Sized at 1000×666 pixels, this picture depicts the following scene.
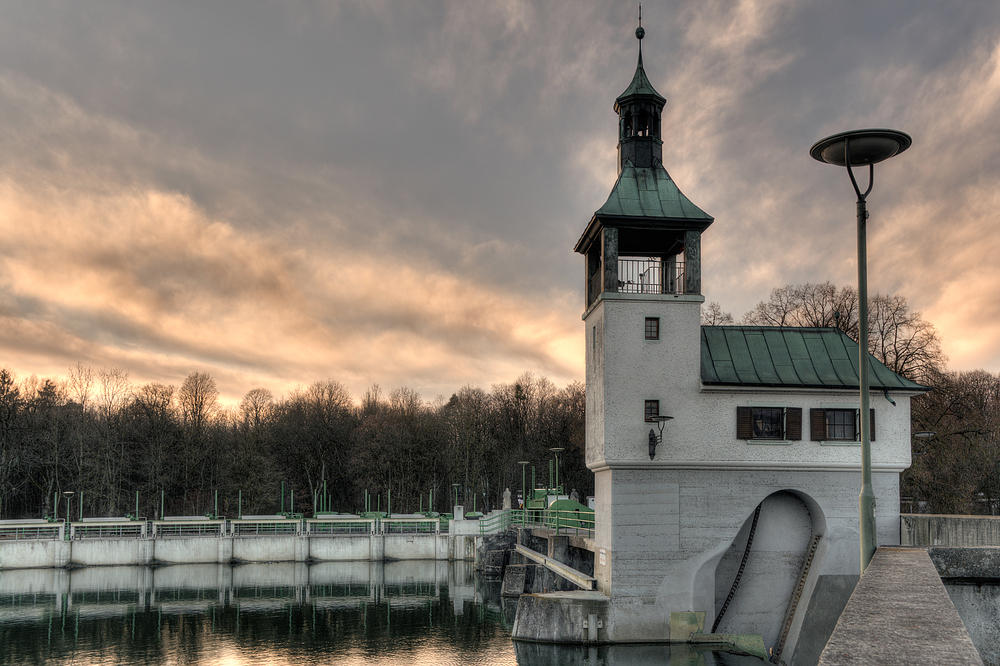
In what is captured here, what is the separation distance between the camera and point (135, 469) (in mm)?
82312

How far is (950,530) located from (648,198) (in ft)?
48.5

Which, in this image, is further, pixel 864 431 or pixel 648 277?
pixel 648 277

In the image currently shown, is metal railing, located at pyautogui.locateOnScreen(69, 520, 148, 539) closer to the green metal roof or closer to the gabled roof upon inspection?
the gabled roof

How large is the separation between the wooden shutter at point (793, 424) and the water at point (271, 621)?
752 centimetres

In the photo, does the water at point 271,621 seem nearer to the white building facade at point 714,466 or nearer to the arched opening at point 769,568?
the arched opening at point 769,568

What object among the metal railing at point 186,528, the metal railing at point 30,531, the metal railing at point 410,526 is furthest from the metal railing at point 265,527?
the metal railing at point 30,531

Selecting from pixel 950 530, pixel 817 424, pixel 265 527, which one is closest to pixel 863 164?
pixel 950 530

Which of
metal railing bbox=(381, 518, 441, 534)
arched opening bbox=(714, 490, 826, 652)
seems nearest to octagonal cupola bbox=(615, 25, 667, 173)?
arched opening bbox=(714, 490, 826, 652)

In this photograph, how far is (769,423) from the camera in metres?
28.1

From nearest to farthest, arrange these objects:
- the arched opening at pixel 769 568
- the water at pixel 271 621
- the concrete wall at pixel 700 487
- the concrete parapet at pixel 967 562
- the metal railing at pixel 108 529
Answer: the concrete parapet at pixel 967 562 → the concrete wall at pixel 700 487 → the arched opening at pixel 769 568 → the water at pixel 271 621 → the metal railing at pixel 108 529

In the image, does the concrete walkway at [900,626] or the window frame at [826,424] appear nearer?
the concrete walkway at [900,626]

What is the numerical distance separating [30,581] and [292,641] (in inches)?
1217

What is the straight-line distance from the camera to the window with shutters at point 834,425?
27.9m

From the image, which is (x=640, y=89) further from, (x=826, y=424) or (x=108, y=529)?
(x=108, y=529)
